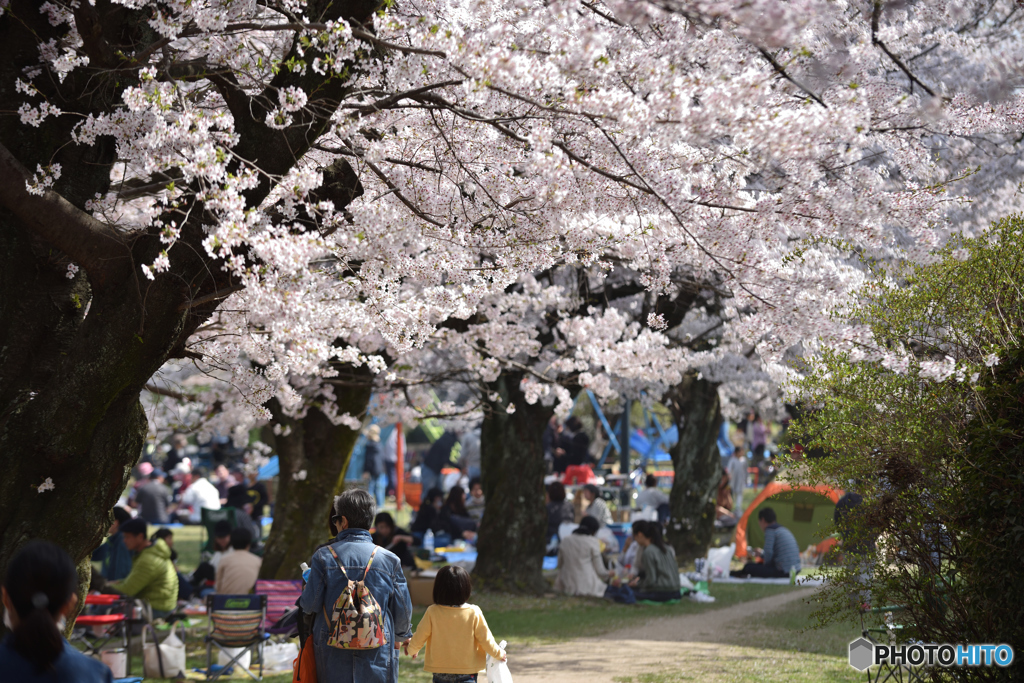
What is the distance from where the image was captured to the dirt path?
7.93 m

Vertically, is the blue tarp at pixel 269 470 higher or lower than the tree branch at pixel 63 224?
lower

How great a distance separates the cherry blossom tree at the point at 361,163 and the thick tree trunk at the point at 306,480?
264cm

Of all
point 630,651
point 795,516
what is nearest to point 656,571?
point 630,651

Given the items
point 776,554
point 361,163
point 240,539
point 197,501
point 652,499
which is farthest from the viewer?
point 197,501

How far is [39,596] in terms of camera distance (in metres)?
2.55

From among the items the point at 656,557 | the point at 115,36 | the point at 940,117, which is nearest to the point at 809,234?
the point at 940,117

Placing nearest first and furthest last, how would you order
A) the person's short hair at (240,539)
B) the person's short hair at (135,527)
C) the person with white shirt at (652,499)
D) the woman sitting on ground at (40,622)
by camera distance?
the woman sitting on ground at (40,622), the person's short hair at (240,539), the person's short hair at (135,527), the person with white shirt at (652,499)

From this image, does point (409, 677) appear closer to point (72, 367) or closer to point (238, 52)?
point (72, 367)

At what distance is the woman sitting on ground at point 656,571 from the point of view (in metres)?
12.2

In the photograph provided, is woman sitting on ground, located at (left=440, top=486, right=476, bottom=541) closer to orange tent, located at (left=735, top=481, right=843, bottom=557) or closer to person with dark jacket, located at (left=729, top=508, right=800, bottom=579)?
orange tent, located at (left=735, top=481, right=843, bottom=557)

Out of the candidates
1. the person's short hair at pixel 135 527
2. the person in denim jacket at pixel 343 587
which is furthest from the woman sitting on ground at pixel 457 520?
the person in denim jacket at pixel 343 587

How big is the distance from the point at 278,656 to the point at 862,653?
4.92m

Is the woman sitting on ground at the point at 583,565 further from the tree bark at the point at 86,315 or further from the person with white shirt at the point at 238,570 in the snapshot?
the tree bark at the point at 86,315

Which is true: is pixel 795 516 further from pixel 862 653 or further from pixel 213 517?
pixel 213 517
